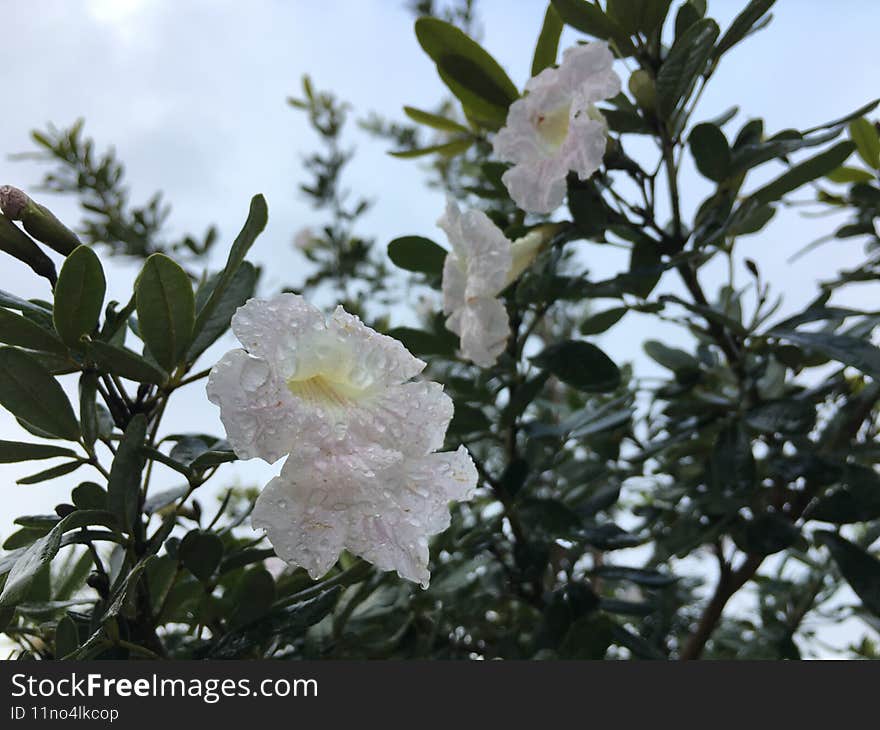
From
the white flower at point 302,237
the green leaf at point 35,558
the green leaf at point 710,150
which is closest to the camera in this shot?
the green leaf at point 35,558

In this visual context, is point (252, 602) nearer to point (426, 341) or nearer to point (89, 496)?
point (89, 496)

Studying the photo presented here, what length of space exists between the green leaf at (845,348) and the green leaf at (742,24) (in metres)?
0.36

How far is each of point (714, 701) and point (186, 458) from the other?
0.51 meters

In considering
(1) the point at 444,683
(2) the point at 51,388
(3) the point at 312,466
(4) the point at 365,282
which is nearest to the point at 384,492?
(3) the point at 312,466

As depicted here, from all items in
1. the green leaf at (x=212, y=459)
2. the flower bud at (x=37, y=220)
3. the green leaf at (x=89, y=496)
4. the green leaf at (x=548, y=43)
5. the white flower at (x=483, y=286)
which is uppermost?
the green leaf at (x=548, y=43)

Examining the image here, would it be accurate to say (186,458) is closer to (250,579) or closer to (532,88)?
(250,579)

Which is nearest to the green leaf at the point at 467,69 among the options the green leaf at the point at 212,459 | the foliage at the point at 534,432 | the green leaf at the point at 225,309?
the foliage at the point at 534,432

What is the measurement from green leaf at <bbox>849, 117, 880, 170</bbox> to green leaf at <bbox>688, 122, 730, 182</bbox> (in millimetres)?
412

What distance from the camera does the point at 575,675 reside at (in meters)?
0.73

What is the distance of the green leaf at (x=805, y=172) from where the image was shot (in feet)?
3.34

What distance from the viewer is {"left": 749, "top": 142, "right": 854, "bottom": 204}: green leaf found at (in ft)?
3.34

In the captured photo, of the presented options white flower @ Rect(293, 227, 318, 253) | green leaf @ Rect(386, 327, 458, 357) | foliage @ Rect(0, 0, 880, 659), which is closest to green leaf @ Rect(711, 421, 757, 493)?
foliage @ Rect(0, 0, 880, 659)

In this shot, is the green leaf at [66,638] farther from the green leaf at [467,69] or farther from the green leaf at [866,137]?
the green leaf at [866,137]

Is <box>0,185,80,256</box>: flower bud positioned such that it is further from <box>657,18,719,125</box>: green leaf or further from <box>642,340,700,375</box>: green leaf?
<box>642,340,700,375</box>: green leaf
